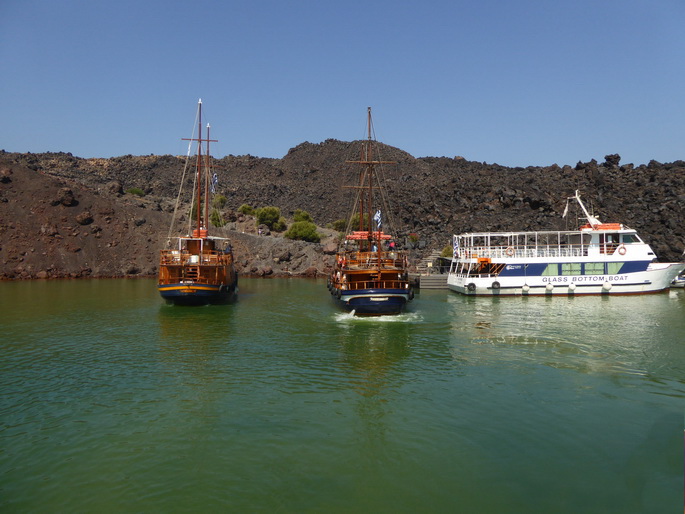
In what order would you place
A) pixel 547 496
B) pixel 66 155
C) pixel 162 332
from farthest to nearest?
pixel 66 155 < pixel 162 332 < pixel 547 496

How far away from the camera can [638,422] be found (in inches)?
545

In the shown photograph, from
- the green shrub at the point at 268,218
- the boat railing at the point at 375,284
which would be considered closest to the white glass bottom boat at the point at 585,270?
the boat railing at the point at 375,284

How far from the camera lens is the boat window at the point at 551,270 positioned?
150 feet

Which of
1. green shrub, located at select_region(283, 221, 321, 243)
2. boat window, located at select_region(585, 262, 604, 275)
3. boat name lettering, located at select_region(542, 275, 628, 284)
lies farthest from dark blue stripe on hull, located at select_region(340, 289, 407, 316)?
green shrub, located at select_region(283, 221, 321, 243)

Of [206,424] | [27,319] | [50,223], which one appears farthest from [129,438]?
[50,223]

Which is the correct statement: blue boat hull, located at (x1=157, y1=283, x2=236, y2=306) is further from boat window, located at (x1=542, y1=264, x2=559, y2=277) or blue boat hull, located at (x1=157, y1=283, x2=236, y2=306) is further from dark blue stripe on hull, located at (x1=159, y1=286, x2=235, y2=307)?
boat window, located at (x1=542, y1=264, x2=559, y2=277)

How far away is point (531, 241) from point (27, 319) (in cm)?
7392

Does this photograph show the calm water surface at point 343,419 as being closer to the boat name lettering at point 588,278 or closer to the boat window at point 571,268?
the boat name lettering at point 588,278

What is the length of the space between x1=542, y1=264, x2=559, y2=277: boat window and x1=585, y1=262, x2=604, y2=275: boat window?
9.13 ft

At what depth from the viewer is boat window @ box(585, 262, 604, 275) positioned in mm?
45375

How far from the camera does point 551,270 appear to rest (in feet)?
150

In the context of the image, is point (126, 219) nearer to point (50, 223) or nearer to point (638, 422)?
point (50, 223)

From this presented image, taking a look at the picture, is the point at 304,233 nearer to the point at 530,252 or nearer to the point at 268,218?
the point at 268,218

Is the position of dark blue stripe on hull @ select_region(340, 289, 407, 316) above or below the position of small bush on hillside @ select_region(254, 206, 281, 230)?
below
